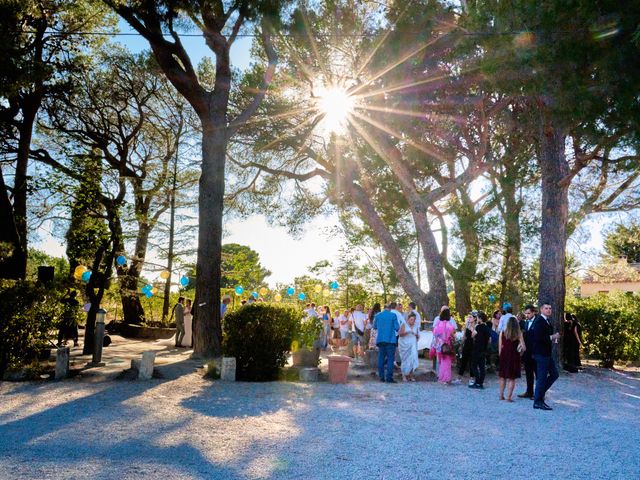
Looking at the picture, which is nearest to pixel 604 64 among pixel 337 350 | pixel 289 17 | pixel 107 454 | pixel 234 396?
pixel 234 396

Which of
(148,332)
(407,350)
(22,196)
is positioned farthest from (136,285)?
(407,350)

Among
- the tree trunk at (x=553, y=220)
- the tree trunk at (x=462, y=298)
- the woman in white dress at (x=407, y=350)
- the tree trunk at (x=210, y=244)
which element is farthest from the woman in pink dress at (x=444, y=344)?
the tree trunk at (x=462, y=298)

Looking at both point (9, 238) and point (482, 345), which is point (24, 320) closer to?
point (9, 238)

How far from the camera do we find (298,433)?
5.42 metres

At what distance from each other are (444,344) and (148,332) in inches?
506

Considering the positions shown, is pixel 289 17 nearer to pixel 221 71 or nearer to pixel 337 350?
pixel 221 71

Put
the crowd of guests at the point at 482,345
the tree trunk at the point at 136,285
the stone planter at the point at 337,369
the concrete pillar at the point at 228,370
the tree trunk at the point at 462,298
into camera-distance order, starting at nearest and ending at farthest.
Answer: the crowd of guests at the point at 482,345, the concrete pillar at the point at 228,370, the stone planter at the point at 337,369, the tree trunk at the point at 462,298, the tree trunk at the point at 136,285

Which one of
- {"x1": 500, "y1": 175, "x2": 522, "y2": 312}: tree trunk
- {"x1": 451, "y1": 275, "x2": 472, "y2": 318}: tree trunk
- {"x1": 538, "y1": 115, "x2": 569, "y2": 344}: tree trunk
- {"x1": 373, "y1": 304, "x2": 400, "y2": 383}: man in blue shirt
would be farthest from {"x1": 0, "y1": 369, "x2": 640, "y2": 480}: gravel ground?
{"x1": 451, "y1": 275, "x2": 472, "y2": 318}: tree trunk

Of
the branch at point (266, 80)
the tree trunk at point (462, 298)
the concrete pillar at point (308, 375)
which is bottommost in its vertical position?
the concrete pillar at point (308, 375)

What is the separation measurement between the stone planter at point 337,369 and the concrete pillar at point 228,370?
1804 millimetres

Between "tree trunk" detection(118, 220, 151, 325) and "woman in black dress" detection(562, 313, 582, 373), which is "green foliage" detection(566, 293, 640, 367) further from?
"tree trunk" detection(118, 220, 151, 325)

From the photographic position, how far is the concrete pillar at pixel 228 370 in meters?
9.00

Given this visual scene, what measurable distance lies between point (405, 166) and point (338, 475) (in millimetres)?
13460

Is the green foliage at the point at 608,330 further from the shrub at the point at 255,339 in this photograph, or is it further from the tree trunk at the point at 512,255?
the shrub at the point at 255,339
